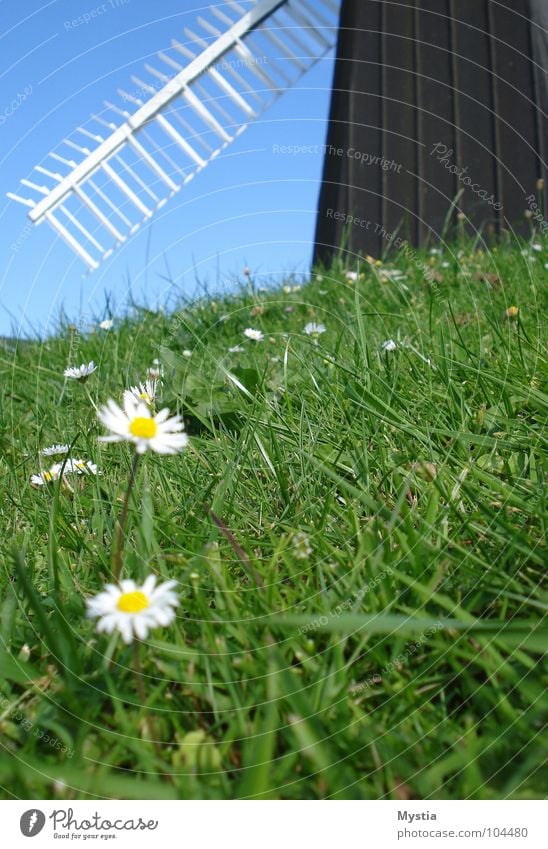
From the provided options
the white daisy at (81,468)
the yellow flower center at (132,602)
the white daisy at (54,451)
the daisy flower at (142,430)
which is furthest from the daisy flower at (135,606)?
the white daisy at (54,451)

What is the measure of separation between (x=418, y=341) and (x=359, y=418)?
56cm

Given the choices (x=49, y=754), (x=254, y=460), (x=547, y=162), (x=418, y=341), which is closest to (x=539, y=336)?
(x=418, y=341)

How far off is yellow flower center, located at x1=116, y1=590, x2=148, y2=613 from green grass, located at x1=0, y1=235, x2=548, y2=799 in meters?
0.09

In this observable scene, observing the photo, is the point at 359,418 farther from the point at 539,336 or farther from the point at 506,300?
the point at 506,300

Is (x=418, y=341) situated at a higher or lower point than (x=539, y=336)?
higher

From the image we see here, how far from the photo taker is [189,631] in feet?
3.18

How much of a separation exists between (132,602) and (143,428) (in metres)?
0.22

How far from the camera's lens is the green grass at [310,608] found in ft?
2.54

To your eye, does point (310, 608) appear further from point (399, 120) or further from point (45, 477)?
point (399, 120)

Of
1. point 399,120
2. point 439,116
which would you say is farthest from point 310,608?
point 399,120
